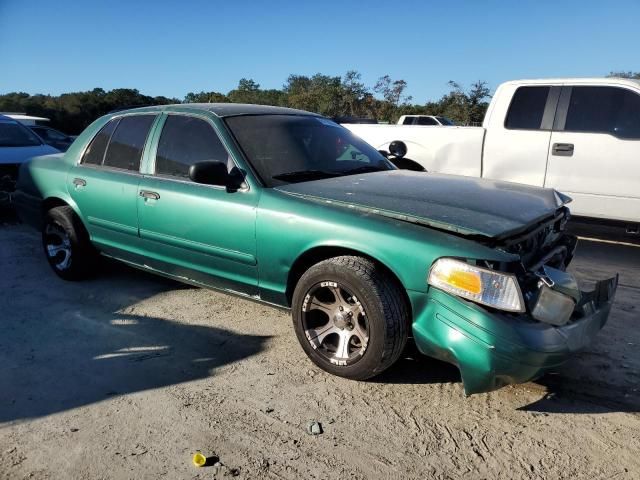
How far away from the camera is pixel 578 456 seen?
2439 millimetres

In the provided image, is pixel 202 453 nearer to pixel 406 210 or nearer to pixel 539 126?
pixel 406 210

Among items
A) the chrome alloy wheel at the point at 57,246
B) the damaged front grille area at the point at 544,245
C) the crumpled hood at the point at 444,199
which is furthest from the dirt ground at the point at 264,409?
the crumpled hood at the point at 444,199

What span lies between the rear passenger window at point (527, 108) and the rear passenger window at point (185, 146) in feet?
12.9

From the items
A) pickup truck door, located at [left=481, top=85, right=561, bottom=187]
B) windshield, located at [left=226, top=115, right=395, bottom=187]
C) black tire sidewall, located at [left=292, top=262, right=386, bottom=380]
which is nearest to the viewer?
black tire sidewall, located at [left=292, top=262, right=386, bottom=380]

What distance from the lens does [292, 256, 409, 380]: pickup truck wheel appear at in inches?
111

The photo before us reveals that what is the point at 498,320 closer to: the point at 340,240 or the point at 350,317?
the point at 350,317

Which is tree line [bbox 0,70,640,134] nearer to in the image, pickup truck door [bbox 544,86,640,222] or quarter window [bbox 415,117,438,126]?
quarter window [bbox 415,117,438,126]

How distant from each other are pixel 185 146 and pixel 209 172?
0.73 metres

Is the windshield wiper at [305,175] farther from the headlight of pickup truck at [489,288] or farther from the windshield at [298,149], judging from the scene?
the headlight of pickup truck at [489,288]

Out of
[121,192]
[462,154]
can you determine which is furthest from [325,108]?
[121,192]

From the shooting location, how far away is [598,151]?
5668 mm

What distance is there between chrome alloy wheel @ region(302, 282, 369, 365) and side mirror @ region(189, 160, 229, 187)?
951 mm

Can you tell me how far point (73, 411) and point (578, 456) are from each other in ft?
8.30

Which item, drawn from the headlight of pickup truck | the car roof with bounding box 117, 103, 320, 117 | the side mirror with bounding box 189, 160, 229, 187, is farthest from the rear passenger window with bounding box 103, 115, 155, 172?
the headlight of pickup truck
